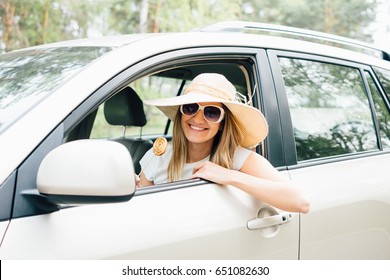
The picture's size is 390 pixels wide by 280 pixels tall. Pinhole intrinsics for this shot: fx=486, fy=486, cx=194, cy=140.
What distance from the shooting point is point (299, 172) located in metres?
2.16

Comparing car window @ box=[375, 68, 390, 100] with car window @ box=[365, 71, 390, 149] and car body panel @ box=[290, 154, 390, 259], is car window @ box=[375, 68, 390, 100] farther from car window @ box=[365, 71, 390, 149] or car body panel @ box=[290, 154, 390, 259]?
car body panel @ box=[290, 154, 390, 259]

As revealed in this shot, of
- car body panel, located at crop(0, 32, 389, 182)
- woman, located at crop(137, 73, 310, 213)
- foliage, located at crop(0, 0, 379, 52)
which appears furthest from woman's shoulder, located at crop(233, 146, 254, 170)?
foliage, located at crop(0, 0, 379, 52)

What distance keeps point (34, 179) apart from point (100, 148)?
0.25 meters

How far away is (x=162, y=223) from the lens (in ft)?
5.41

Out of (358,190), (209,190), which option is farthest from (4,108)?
(358,190)

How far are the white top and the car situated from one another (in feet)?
0.45

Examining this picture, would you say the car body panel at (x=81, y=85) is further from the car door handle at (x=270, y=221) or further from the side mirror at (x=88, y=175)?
the car door handle at (x=270, y=221)

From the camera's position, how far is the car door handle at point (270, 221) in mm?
1867

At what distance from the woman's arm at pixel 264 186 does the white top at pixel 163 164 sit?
0.44ft

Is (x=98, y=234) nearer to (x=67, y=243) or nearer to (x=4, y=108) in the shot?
(x=67, y=243)

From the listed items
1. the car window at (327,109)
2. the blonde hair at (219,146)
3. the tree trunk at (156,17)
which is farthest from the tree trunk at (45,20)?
the blonde hair at (219,146)

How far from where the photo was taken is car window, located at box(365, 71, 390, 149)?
8.82 feet

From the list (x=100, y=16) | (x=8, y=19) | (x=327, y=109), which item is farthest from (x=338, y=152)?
(x=100, y=16)

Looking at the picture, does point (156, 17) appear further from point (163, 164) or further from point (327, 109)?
point (163, 164)
